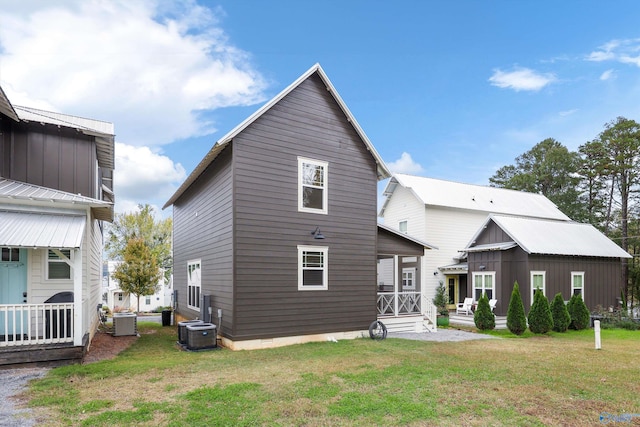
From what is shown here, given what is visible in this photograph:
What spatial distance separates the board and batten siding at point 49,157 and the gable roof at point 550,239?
1637cm

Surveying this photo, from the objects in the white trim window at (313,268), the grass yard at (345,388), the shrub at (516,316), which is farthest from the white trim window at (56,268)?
the shrub at (516,316)

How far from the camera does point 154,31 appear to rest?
13.5 m

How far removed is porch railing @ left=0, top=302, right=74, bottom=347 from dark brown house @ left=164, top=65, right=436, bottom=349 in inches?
150

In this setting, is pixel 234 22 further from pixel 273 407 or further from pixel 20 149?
pixel 273 407

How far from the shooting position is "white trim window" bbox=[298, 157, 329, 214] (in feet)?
40.1

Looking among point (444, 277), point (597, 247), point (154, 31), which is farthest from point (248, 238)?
point (597, 247)

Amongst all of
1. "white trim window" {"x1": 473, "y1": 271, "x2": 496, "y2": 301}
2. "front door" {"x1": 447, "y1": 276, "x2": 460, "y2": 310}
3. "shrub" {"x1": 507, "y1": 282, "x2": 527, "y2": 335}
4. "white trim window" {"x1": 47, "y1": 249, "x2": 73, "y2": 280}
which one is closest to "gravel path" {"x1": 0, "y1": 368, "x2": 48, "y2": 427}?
"white trim window" {"x1": 47, "y1": 249, "x2": 73, "y2": 280}

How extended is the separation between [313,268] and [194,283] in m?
5.90

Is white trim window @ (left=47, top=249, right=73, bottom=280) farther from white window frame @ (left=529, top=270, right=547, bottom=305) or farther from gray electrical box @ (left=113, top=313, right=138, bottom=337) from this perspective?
white window frame @ (left=529, top=270, right=547, bottom=305)

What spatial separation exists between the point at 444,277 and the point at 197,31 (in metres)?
18.3

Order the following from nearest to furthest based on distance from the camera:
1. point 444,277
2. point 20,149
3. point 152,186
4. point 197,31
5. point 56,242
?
point 56,242 → point 20,149 → point 197,31 → point 444,277 → point 152,186

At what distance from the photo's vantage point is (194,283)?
15.6m

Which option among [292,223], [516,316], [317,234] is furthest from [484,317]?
[292,223]

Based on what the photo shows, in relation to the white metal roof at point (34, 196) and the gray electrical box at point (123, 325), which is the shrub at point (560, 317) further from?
the white metal roof at point (34, 196)
